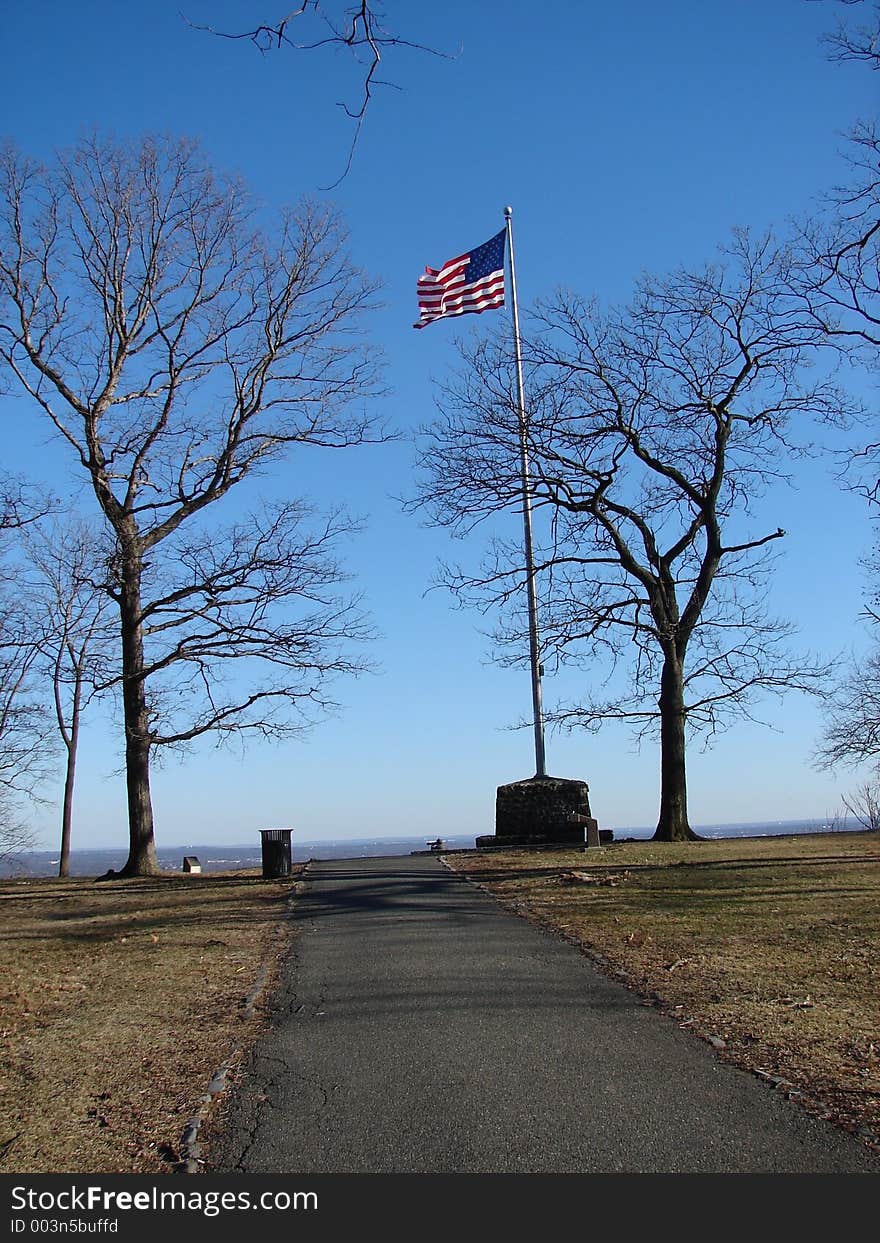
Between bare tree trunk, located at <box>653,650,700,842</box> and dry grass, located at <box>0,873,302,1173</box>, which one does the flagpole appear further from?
dry grass, located at <box>0,873,302,1173</box>

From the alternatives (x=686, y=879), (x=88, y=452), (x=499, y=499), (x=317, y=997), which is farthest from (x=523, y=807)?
(x=317, y=997)

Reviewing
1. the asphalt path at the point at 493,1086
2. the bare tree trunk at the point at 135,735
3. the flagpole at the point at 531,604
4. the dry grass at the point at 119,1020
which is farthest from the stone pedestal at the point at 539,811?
the asphalt path at the point at 493,1086

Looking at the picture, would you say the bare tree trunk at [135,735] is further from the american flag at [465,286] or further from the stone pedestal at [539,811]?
the american flag at [465,286]

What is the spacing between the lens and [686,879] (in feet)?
46.1

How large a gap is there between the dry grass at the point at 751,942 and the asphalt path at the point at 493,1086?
29 centimetres

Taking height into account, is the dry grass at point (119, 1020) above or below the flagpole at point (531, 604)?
below

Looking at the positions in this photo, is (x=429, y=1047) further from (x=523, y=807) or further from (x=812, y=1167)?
(x=523, y=807)

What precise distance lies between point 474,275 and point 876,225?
11.7 meters

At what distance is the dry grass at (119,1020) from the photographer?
4.81 m

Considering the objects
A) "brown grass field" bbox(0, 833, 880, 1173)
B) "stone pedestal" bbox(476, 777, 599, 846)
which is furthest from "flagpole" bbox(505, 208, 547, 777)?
"brown grass field" bbox(0, 833, 880, 1173)

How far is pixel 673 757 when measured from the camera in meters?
21.8

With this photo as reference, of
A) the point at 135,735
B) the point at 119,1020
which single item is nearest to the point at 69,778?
the point at 135,735

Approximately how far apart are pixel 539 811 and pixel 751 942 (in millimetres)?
12927

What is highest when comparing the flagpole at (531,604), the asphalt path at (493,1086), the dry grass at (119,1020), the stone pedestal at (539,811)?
the flagpole at (531,604)
